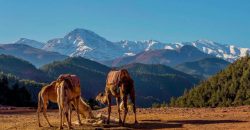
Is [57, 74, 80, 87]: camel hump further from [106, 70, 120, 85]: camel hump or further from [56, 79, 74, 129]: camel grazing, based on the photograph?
[106, 70, 120, 85]: camel hump

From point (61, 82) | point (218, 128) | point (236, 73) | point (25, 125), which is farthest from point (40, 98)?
point (236, 73)

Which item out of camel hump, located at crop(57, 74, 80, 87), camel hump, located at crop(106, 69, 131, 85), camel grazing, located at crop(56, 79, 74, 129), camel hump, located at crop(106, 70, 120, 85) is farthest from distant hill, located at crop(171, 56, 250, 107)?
camel grazing, located at crop(56, 79, 74, 129)

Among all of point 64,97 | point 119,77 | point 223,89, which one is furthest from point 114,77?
point 223,89

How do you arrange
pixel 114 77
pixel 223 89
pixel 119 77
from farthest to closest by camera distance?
pixel 223 89, pixel 114 77, pixel 119 77

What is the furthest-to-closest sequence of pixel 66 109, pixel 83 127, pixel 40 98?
pixel 40 98
pixel 83 127
pixel 66 109

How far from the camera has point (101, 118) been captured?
85.7 feet

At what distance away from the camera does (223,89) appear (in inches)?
3260

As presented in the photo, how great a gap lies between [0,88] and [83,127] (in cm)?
6468

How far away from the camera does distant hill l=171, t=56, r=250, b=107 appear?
7706 cm

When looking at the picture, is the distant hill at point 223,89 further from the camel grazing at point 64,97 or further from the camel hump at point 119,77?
the camel grazing at point 64,97

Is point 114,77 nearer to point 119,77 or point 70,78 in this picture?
point 119,77

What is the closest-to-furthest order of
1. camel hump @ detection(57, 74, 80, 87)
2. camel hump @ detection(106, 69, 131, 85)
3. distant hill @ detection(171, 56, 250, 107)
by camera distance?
camel hump @ detection(57, 74, 80, 87)
camel hump @ detection(106, 69, 131, 85)
distant hill @ detection(171, 56, 250, 107)

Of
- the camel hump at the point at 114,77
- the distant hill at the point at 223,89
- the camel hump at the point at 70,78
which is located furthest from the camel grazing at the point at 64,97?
the distant hill at the point at 223,89

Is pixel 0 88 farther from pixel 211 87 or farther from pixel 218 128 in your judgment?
pixel 218 128
